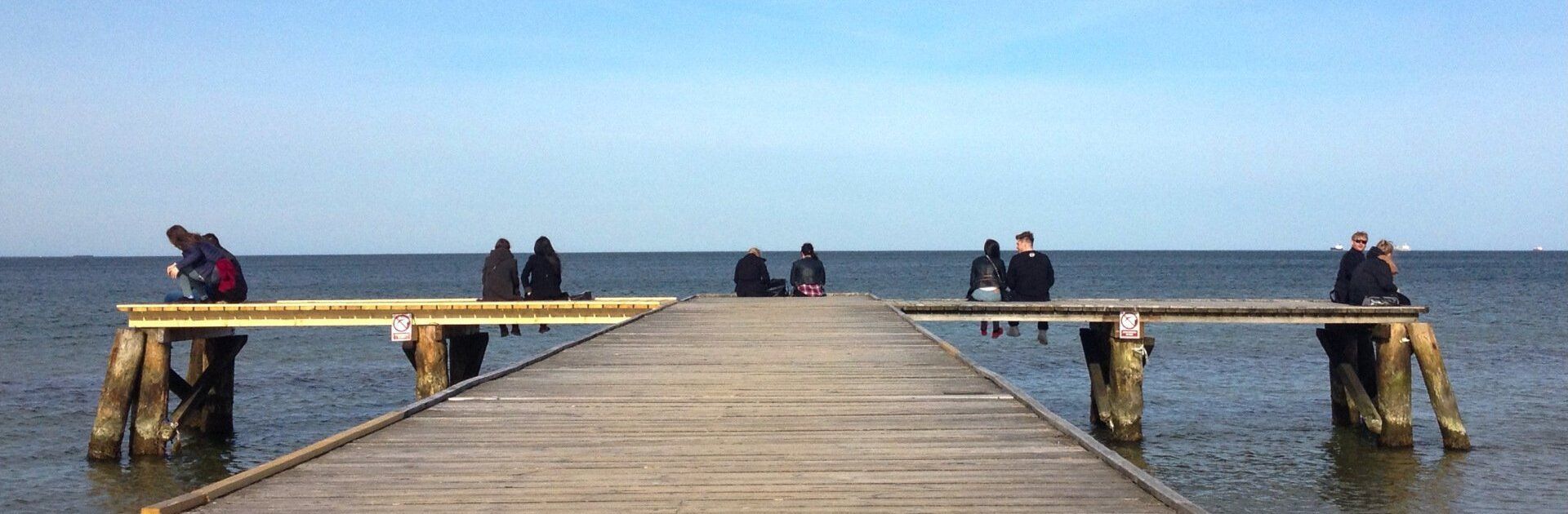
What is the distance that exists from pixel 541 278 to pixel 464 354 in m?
2.19

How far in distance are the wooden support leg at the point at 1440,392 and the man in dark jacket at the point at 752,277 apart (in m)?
10.7

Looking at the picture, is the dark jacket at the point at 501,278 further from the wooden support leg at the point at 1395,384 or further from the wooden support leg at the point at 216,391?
the wooden support leg at the point at 1395,384

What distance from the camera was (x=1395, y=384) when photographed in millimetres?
19125

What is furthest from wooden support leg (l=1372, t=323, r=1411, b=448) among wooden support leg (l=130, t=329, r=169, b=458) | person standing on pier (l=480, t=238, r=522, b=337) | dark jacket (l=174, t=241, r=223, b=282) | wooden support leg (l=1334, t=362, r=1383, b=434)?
wooden support leg (l=130, t=329, r=169, b=458)

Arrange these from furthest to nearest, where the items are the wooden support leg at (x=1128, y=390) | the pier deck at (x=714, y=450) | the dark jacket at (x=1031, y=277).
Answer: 1. the dark jacket at (x=1031, y=277)
2. the wooden support leg at (x=1128, y=390)
3. the pier deck at (x=714, y=450)

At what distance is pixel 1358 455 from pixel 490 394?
14.1 m

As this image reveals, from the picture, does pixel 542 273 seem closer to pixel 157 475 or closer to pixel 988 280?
pixel 157 475

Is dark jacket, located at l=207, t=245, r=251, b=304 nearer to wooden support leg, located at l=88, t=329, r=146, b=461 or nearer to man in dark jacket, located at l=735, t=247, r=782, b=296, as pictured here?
wooden support leg, located at l=88, t=329, r=146, b=461

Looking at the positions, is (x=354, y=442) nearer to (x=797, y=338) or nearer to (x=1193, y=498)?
(x=797, y=338)

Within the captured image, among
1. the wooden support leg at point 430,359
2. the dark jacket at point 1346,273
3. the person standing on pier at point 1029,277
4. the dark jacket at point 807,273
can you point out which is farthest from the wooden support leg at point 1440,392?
the wooden support leg at point 430,359

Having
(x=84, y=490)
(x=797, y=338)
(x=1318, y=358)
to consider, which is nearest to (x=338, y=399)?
(x=84, y=490)

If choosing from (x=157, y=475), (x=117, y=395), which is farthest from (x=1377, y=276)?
(x=117, y=395)

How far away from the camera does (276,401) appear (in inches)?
1027

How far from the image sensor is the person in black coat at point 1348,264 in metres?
20.2
